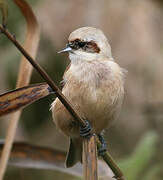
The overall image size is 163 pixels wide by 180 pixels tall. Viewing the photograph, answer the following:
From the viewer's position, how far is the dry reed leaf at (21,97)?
5.84 ft

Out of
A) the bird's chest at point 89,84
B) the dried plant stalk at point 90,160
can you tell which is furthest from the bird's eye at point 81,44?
the dried plant stalk at point 90,160

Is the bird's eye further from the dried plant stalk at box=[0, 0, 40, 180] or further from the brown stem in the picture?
the brown stem

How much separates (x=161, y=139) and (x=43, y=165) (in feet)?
5.98

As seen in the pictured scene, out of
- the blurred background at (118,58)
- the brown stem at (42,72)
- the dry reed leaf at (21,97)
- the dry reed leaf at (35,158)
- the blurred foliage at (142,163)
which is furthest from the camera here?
the blurred background at (118,58)

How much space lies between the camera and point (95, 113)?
2686 mm

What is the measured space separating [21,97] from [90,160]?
40 centimetres

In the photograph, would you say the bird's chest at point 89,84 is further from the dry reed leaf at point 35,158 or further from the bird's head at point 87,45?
the dry reed leaf at point 35,158

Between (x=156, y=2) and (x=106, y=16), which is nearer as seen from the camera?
(x=156, y=2)

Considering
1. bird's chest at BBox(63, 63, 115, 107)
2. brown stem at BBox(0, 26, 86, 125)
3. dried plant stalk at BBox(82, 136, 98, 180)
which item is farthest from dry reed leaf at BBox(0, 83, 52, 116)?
bird's chest at BBox(63, 63, 115, 107)

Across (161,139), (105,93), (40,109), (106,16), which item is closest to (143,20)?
(106,16)

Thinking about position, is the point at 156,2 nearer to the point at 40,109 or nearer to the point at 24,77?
the point at 40,109

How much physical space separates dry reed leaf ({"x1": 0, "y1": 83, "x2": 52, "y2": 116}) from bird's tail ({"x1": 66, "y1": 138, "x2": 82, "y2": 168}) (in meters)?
1.03

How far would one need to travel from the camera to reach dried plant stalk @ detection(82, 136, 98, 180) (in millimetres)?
1850

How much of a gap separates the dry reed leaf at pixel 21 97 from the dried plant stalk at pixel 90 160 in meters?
0.33
